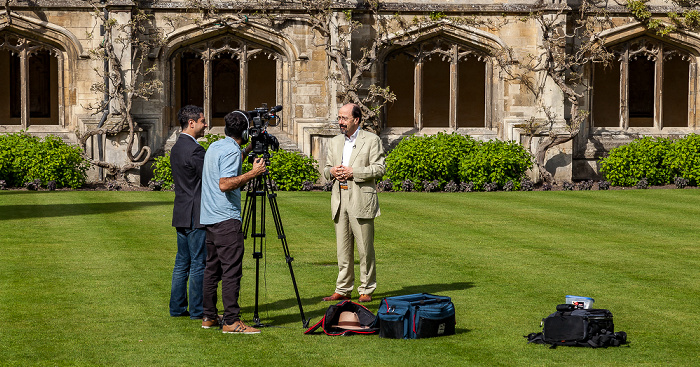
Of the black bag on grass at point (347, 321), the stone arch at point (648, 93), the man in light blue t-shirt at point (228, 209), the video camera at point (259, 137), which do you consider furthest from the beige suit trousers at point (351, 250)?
the stone arch at point (648, 93)

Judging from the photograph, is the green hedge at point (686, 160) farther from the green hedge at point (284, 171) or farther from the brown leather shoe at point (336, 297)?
the brown leather shoe at point (336, 297)

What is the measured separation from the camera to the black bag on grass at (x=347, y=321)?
24.4 ft

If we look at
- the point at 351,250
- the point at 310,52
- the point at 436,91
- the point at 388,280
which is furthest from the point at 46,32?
the point at 351,250

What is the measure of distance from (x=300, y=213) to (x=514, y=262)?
205 inches

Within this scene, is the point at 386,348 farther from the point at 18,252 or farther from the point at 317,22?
the point at 317,22

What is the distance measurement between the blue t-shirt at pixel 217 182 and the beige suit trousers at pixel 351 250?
5.09 feet

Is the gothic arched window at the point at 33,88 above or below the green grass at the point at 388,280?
above

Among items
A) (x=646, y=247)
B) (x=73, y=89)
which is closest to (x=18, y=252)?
(x=646, y=247)

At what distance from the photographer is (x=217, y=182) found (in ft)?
24.2

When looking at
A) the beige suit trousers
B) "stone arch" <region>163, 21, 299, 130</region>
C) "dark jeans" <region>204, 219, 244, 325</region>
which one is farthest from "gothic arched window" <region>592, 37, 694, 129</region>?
"dark jeans" <region>204, 219, 244, 325</region>

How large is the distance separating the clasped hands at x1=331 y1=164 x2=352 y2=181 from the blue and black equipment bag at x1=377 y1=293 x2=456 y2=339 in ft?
5.00

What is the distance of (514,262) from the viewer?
35.0ft

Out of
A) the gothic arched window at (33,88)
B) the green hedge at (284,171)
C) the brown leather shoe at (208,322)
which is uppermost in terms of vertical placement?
the gothic arched window at (33,88)

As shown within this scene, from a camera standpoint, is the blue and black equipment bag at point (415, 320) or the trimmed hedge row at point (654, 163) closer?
the blue and black equipment bag at point (415, 320)
